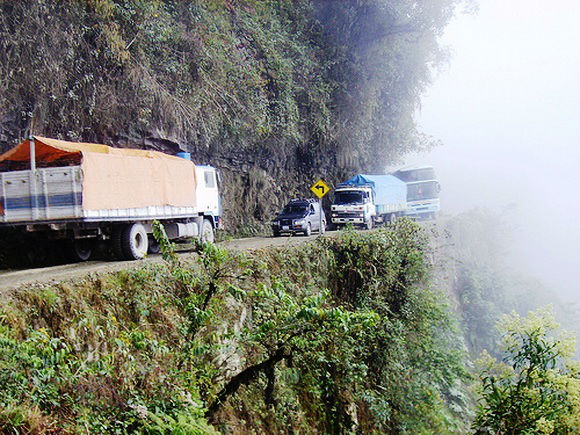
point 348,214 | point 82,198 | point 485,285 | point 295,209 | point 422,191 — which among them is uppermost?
point 422,191

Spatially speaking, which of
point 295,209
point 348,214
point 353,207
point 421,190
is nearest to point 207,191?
point 295,209

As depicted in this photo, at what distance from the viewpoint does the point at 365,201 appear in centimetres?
2477

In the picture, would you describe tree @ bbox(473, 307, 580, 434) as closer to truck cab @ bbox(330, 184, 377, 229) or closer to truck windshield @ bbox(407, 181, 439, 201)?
truck cab @ bbox(330, 184, 377, 229)

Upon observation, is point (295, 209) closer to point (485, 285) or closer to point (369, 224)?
point (369, 224)

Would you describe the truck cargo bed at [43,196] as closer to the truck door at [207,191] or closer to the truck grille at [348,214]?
the truck door at [207,191]

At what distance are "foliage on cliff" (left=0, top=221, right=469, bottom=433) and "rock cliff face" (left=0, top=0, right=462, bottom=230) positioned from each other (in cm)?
698

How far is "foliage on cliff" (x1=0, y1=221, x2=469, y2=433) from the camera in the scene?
528 cm

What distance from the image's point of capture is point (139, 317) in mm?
7434

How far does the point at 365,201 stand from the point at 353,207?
2.43 feet

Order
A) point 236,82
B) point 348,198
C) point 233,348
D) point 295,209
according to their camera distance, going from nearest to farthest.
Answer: point 233,348 < point 236,82 < point 295,209 < point 348,198

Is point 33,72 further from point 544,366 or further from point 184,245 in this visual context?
point 544,366

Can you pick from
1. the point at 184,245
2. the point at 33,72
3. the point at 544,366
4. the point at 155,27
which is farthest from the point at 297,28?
the point at 544,366

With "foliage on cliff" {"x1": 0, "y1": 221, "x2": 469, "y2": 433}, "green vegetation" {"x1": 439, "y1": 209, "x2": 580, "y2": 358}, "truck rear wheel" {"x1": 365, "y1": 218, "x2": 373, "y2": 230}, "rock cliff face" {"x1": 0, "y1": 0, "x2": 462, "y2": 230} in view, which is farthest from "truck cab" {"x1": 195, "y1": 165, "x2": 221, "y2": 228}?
"green vegetation" {"x1": 439, "y1": 209, "x2": 580, "y2": 358}

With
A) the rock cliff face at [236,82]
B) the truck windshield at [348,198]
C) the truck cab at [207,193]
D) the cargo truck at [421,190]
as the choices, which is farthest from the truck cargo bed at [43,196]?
the cargo truck at [421,190]
